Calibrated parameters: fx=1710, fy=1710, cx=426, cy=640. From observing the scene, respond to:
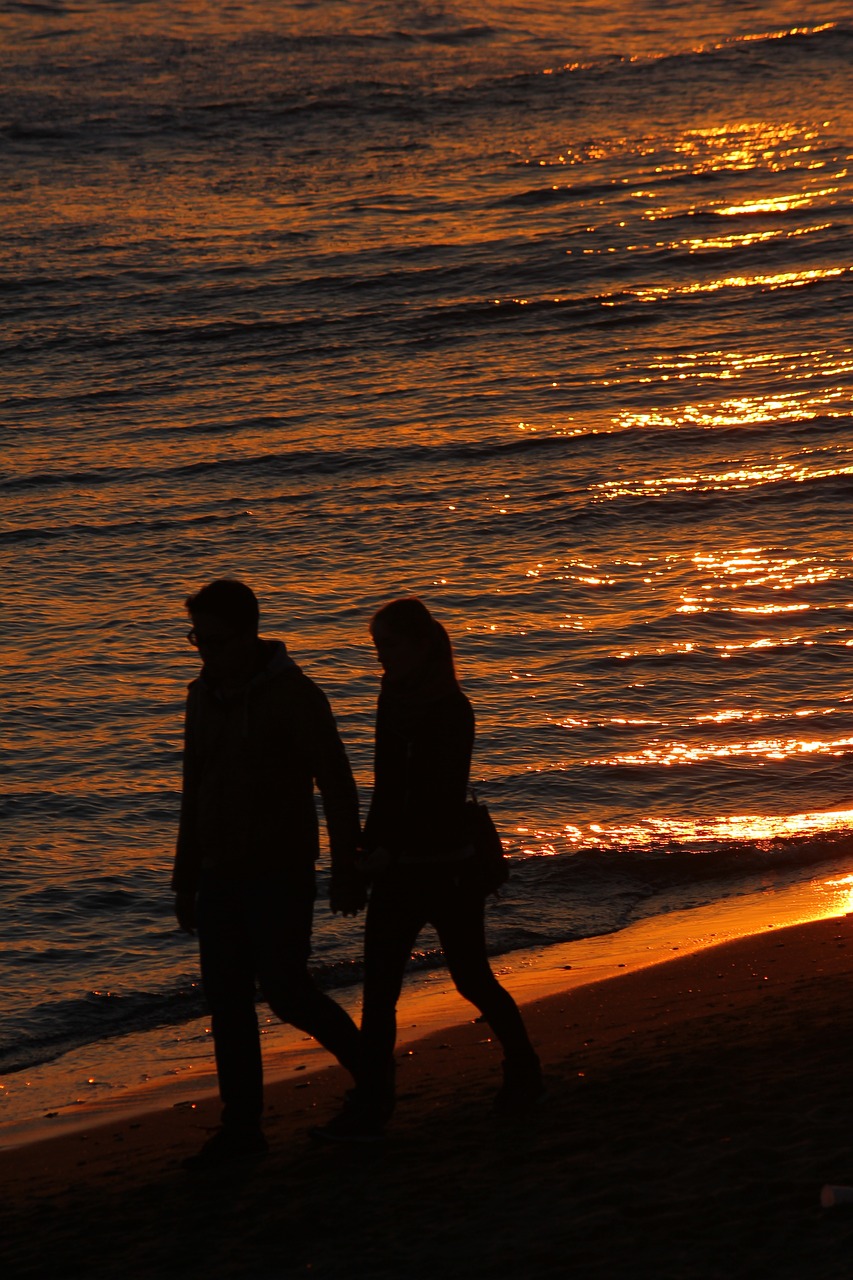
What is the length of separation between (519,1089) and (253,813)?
44.7 inches

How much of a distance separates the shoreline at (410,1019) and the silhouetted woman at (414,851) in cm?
111

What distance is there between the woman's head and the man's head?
13.3 inches

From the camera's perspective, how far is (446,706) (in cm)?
449

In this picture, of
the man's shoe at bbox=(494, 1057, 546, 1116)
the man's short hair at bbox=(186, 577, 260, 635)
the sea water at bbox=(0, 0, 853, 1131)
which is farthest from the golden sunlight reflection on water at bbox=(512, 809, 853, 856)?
the man's short hair at bbox=(186, 577, 260, 635)

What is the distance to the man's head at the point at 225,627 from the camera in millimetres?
4461

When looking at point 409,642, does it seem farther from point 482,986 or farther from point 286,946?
point 482,986

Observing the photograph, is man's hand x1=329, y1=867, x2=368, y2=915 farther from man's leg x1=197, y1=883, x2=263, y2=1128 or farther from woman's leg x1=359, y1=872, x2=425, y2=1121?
man's leg x1=197, y1=883, x2=263, y2=1128

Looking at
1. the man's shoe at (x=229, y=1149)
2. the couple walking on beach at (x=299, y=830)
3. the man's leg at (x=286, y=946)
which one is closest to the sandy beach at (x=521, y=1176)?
the man's shoe at (x=229, y=1149)

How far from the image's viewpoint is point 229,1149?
184 inches

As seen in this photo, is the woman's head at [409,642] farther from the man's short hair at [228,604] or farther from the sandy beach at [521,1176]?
the sandy beach at [521,1176]

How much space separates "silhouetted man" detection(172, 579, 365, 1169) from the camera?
4.50 metres

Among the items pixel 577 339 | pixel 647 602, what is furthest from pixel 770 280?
pixel 647 602

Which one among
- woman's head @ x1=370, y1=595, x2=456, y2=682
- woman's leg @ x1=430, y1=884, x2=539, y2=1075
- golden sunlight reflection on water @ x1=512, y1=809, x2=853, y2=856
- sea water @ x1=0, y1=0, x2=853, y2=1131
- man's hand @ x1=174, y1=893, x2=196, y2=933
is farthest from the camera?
sea water @ x1=0, y1=0, x2=853, y2=1131

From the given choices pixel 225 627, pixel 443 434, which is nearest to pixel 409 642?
pixel 225 627
